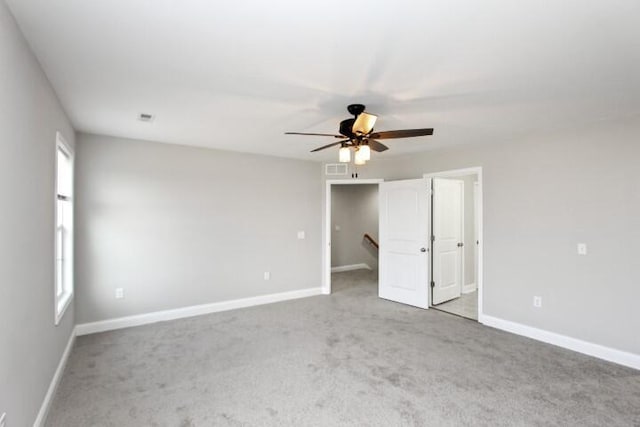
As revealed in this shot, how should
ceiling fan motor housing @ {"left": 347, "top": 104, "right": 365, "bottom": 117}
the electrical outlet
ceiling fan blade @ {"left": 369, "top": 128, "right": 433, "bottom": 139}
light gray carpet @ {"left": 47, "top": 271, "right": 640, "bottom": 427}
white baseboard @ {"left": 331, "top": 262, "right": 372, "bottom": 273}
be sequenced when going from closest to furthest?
light gray carpet @ {"left": 47, "top": 271, "right": 640, "bottom": 427}
ceiling fan blade @ {"left": 369, "top": 128, "right": 433, "bottom": 139}
ceiling fan motor housing @ {"left": 347, "top": 104, "right": 365, "bottom": 117}
the electrical outlet
white baseboard @ {"left": 331, "top": 262, "right": 372, "bottom": 273}

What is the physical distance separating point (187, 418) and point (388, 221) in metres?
4.06

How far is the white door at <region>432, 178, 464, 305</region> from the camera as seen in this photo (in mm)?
5215

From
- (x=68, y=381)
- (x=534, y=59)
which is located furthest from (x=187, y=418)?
(x=534, y=59)

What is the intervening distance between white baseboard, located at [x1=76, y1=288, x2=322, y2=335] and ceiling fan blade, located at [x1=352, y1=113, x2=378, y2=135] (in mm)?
3429

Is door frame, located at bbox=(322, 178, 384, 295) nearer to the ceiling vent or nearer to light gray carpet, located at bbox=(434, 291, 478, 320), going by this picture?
light gray carpet, located at bbox=(434, 291, 478, 320)

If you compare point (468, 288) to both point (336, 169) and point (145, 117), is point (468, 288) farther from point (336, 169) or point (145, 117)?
point (145, 117)

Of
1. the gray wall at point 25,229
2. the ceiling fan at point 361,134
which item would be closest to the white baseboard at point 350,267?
the ceiling fan at point 361,134

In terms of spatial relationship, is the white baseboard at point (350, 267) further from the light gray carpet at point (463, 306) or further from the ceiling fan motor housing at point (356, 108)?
the ceiling fan motor housing at point (356, 108)

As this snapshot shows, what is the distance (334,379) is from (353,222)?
5.87 m

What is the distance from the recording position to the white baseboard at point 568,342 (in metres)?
3.17

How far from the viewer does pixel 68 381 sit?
2801mm

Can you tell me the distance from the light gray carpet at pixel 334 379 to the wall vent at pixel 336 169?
2638 millimetres

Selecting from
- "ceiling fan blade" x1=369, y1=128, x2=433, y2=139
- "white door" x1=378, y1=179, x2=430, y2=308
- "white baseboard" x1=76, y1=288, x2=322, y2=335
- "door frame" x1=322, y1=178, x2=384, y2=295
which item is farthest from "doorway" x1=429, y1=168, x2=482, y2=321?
"ceiling fan blade" x1=369, y1=128, x2=433, y2=139

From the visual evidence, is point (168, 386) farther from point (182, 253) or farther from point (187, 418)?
point (182, 253)
